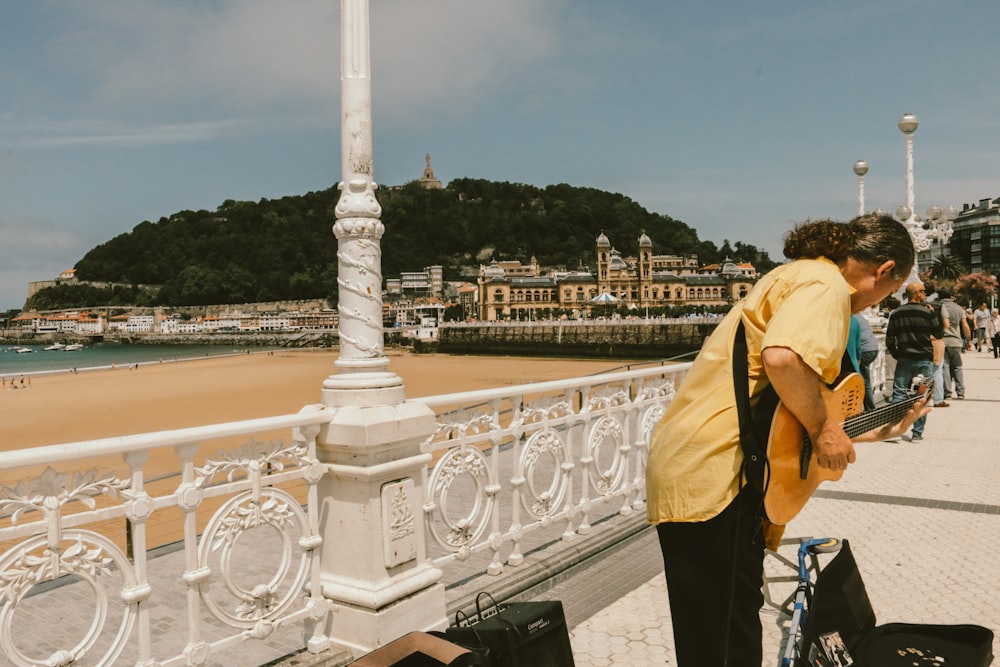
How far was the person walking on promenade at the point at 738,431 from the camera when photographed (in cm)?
186

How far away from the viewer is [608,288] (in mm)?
128250

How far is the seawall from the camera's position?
64.1m

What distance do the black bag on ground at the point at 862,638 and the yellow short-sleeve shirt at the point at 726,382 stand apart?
1.04 metres

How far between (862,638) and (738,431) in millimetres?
1393

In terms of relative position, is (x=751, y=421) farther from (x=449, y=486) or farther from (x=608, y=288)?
(x=608, y=288)

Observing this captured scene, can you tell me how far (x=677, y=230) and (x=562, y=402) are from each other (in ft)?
592

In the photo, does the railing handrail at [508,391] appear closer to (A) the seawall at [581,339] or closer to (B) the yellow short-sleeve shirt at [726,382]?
(B) the yellow short-sleeve shirt at [726,382]

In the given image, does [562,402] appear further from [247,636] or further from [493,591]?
[247,636]

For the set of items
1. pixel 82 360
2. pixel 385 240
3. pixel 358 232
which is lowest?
pixel 82 360

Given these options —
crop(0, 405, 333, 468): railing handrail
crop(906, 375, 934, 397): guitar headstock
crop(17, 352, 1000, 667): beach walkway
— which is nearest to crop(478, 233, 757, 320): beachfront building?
crop(17, 352, 1000, 667): beach walkway

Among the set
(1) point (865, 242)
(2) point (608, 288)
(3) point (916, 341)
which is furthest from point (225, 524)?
(2) point (608, 288)

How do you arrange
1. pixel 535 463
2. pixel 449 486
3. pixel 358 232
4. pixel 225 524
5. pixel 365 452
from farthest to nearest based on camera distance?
pixel 535 463 → pixel 449 486 → pixel 358 232 → pixel 365 452 → pixel 225 524

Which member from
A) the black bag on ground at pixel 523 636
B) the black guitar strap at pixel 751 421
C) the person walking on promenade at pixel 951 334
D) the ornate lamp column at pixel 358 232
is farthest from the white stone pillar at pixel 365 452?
the person walking on promenade at pixel 951 334

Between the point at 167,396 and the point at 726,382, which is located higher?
the point at 726,382
